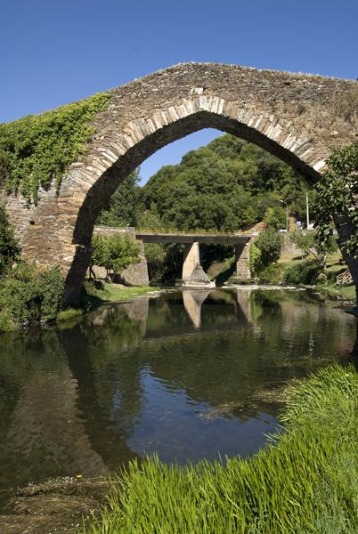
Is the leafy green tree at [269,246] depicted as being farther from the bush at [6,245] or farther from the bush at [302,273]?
the bush at [6,245]

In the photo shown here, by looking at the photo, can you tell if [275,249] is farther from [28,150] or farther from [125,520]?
[125,520]

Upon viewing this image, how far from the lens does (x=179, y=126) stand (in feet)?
53.1

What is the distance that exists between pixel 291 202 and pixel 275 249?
16.2m

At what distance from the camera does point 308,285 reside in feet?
123

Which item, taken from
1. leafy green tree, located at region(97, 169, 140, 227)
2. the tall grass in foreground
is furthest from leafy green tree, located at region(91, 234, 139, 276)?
the tall grass in foreground

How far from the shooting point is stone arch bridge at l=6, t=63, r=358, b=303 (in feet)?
46.6

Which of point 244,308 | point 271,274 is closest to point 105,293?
point 244,308

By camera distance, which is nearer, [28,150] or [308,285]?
[28,150]

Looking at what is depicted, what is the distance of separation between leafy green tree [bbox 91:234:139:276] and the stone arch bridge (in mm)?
14638

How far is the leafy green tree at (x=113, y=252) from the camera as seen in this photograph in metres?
32.8

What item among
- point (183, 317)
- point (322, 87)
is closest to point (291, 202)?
point (183, 317)

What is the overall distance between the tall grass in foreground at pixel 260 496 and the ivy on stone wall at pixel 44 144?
44.7ft

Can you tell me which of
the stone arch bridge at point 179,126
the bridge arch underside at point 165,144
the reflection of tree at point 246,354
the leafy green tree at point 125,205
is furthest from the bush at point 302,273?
the stone arch bridge at point 179,126

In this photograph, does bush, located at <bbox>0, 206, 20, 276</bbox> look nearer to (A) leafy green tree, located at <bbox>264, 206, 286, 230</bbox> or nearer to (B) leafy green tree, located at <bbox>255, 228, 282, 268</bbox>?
(B) leafy green tree, located at <bbox>255, 228, 282, 268</bbox>
